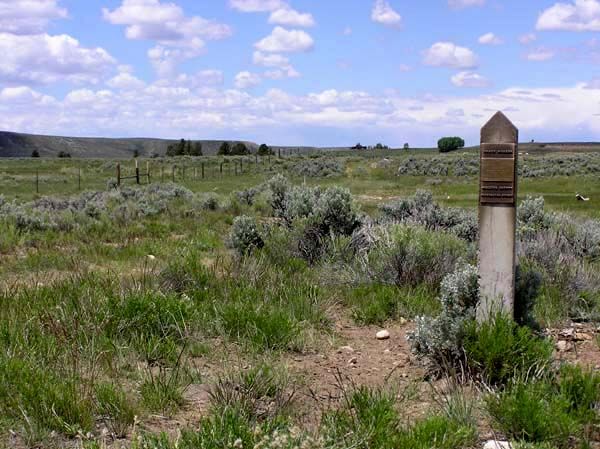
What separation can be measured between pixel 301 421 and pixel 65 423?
1.36 meters

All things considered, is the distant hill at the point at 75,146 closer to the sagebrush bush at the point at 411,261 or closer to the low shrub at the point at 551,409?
the sagebrush bush at the point at 411,261

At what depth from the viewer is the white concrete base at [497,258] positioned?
538 cm

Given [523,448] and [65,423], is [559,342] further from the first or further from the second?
[65,423]

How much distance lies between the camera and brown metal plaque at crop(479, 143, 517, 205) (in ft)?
17.6

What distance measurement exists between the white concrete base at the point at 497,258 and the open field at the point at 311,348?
0.20m

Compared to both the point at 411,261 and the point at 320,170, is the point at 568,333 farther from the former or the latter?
the point at 320,170

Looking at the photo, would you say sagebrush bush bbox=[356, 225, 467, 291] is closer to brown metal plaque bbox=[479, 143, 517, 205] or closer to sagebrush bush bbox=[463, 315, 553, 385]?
brown metal plaque bbox=[479, 143, 517, 205]

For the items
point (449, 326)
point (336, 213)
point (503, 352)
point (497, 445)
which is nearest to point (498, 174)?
point (449, 326)

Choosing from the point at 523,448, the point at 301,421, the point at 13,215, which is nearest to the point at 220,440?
the point at 301,421

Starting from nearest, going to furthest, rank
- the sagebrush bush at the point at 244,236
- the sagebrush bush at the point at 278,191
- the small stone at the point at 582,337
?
A: the small stone at the point at 582,337 < the sagebrush bush at the point at 244,236 < the sagebrush bush at the point at 278,191

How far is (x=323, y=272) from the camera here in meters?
8.36

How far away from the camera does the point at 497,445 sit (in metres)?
3.89

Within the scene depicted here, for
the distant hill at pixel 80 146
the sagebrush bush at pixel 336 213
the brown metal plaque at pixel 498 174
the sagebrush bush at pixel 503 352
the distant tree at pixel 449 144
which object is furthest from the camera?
the distant hill at pixel 80 146

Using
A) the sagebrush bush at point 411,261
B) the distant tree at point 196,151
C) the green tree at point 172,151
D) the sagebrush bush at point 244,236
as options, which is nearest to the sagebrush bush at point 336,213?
the sagebrush bush at point 244,236
